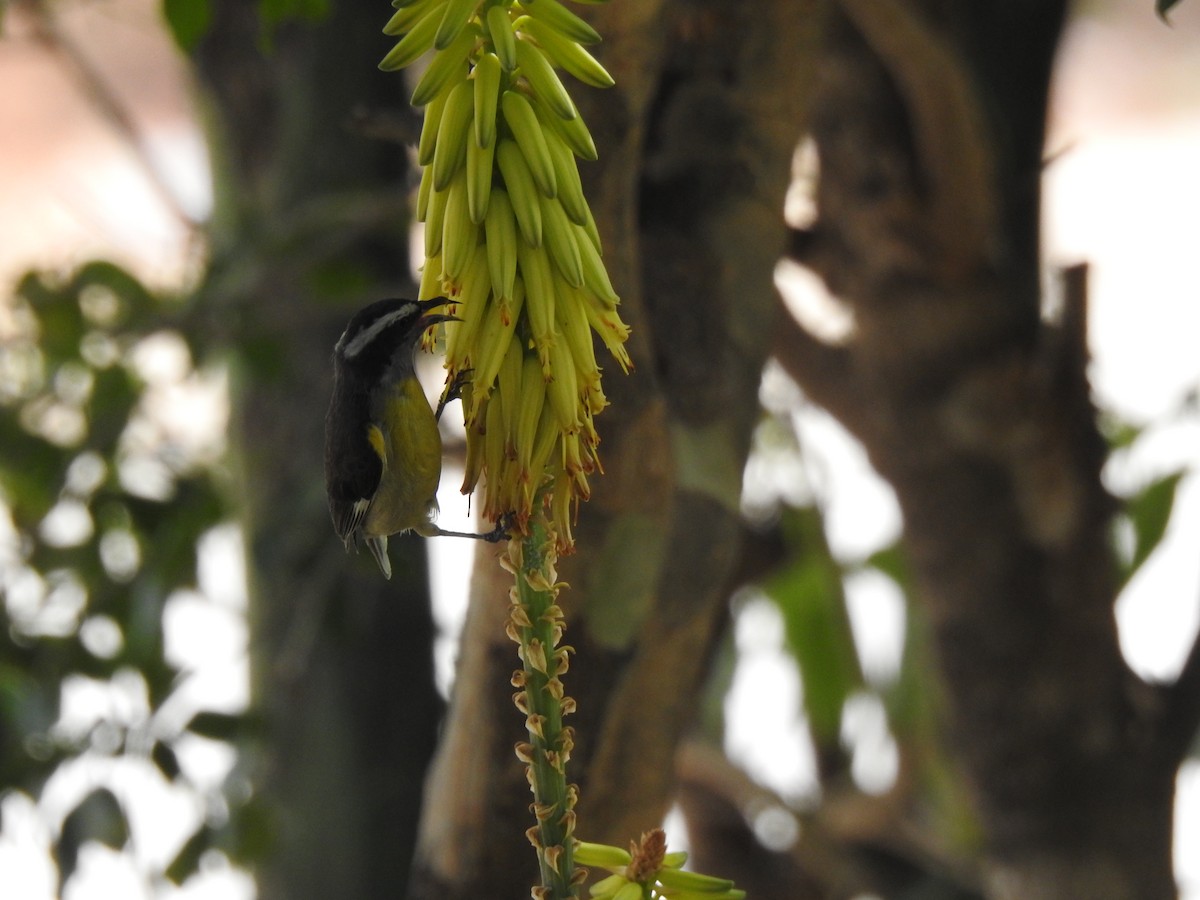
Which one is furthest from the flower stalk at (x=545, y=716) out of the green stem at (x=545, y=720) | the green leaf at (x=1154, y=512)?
the green leaf at (x=1154, y=512)

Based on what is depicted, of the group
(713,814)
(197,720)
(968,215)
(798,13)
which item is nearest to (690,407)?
(798,13)

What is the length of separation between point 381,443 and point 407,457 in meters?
0.03

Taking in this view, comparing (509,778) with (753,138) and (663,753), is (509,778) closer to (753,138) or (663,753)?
(663,753)

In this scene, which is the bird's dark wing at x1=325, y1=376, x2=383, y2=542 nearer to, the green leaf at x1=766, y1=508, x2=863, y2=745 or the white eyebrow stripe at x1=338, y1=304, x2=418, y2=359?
the white eyebrow stripe at x1=338, y1=304, x2=418, y2=359

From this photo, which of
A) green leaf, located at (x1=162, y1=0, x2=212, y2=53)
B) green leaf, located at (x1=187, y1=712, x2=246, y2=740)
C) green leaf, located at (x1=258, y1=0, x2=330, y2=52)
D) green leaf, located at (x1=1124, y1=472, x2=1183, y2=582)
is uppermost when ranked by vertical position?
green leaf, located at (x1=258, y1=0, x2=330, y2=52)

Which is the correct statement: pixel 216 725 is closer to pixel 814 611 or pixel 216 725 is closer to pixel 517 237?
pixel 517 237

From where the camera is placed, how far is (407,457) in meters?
1.05

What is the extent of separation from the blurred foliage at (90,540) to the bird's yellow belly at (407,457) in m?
0.50

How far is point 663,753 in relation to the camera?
1.14 meters

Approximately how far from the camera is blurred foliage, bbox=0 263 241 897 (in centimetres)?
141

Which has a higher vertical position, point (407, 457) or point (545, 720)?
point (407, 457)

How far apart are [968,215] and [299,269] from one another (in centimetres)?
99

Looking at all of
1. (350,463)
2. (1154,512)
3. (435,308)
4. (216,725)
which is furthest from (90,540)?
(1154,512)

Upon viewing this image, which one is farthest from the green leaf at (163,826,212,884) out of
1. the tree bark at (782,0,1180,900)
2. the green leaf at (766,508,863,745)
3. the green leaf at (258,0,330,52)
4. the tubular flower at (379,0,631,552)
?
the green leaf at (766,508,863,745)
